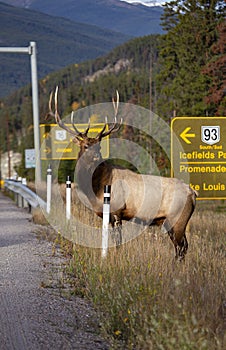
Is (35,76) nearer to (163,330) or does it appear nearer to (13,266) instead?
(13,266)

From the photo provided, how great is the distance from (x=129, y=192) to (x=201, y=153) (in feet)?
22.1

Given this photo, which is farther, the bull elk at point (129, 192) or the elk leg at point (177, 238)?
the elk leg at point (177, 238)

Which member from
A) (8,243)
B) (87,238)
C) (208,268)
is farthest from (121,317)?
(8,243)

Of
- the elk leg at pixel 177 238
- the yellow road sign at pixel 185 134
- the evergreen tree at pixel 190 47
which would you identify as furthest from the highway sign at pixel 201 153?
the evergreen tree at pixel 190 47

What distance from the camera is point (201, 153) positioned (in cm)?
1769

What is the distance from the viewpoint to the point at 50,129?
28938 mm

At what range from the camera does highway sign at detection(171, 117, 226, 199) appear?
1736cm

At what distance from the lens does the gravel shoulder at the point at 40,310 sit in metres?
6.67

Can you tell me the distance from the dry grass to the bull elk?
0.66m

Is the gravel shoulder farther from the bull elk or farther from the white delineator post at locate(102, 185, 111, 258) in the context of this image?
the bull elk

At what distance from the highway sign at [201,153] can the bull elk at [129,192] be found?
5.90 metres

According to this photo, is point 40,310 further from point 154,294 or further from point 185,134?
point 185,134

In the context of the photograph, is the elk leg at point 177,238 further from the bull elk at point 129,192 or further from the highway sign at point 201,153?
the highway sign at point 201,153

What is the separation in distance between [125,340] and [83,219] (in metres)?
7.89
